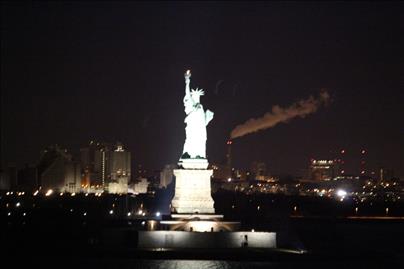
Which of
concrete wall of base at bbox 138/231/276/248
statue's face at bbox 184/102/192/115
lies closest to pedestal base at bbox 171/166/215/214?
statue's face at bbox 184/102/192/115

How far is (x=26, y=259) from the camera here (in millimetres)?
37375

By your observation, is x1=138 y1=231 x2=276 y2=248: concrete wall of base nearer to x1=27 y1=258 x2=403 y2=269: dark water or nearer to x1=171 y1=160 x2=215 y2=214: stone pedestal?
x1=27 y1=258 x2=403 y2=269: dark water

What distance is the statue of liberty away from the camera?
4603 centimetres

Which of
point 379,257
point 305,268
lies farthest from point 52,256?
point 379,257

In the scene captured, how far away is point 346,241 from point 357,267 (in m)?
16.1

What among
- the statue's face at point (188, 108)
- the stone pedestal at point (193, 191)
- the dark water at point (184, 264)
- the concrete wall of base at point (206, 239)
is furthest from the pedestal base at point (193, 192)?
the dark water at point (184, 264)

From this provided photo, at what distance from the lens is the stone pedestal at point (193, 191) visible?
45281 mm

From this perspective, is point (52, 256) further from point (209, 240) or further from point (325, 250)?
point (325, 250)

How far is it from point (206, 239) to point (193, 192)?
6.15 meters

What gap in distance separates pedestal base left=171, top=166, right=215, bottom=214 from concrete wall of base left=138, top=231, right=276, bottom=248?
5.43 metres

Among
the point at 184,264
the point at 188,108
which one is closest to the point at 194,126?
the point at 188,108

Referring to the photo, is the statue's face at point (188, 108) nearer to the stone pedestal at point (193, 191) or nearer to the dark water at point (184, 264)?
the stone pedestal at point (193, 191)

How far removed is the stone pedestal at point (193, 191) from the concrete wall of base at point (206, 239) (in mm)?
5429

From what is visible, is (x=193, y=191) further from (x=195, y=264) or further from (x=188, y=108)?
(x=195, y=264)
